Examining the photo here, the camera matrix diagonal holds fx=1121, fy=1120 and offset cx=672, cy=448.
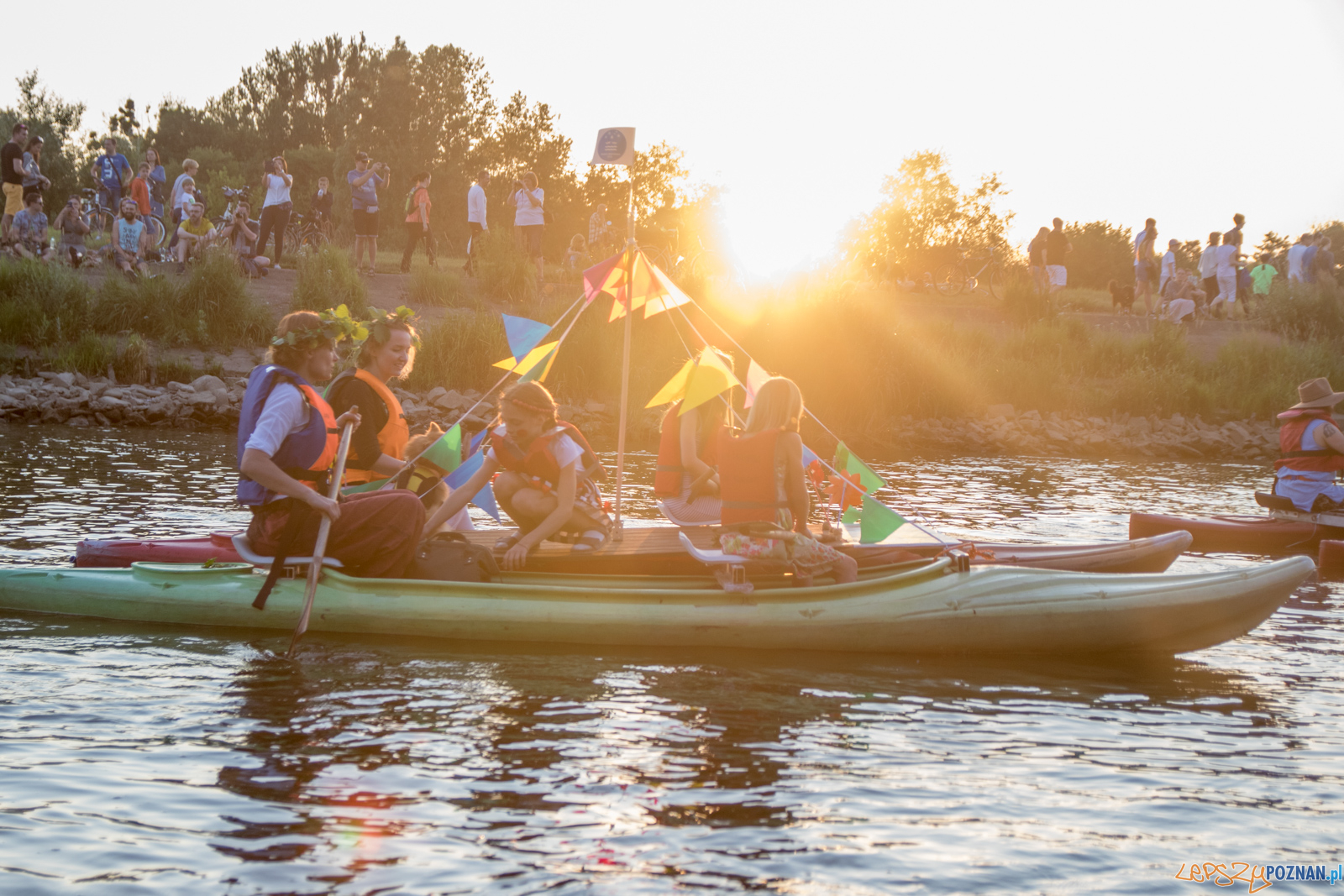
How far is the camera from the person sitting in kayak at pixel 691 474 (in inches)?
303

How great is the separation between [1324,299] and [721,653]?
2210 centimetres

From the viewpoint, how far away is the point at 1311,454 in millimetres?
10406

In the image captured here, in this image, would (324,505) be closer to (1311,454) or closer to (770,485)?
(770,485)

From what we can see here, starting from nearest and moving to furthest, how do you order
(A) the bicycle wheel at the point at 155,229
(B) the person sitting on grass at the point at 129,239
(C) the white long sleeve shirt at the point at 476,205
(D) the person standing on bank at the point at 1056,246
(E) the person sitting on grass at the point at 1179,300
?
(B) the person sitting on grass at the point at 129,239 < (A) the bicycle wheel at the point at 155,229 < (C) the white long sleeve shirt at the point at 476,205 < (E) the person sitting on grass at the point at 1179,300 < (D) the person standing on bank at the point at 1056,246

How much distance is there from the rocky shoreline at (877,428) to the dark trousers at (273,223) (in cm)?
329

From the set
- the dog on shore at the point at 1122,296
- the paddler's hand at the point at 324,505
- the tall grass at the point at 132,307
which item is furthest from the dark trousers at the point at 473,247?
the paddler's hand at the point at 324,505

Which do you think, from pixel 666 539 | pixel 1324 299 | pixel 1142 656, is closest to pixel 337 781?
pixel 666 539

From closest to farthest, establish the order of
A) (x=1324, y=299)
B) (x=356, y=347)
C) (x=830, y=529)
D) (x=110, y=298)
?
(x=356, y=347) < (x=830, y=529) < (x=110, y=298) < (x=1324, y=299)

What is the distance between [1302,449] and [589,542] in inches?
287

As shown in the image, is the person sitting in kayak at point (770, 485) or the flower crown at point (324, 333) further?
the person sitting in kayak at point (770, 485)

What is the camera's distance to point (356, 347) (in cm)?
696

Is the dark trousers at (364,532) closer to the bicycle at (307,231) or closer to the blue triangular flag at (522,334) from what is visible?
the blue triangular flag at (522,334)

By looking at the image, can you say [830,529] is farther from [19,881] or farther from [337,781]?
[19,881]

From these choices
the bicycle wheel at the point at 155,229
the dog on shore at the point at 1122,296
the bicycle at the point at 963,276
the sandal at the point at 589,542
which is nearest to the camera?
the sandal at the point at 589,542
